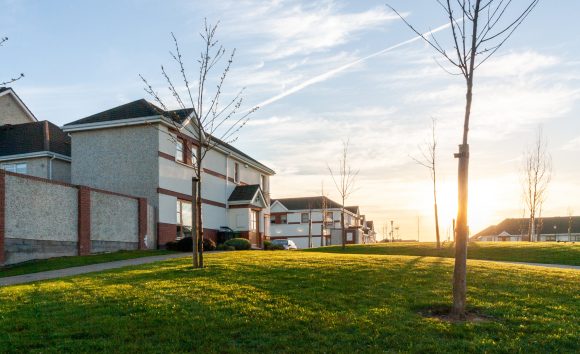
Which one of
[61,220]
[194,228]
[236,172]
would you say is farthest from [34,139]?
[194,228]

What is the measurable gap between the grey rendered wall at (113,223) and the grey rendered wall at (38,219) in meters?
1.32

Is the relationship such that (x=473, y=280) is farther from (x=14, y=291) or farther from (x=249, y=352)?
(x=14, y=291)

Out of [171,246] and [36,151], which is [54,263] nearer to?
[171,246]

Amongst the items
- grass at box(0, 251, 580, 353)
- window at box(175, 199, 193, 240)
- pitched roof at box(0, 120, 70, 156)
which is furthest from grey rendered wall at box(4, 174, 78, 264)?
pitched roof at box(0, 120, 70, 156)

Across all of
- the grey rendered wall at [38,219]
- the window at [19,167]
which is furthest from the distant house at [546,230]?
the grey rendered wall at [38,219]

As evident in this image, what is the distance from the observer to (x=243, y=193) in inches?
1556

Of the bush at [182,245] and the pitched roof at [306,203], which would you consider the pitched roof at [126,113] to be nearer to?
the bush at [182,245]

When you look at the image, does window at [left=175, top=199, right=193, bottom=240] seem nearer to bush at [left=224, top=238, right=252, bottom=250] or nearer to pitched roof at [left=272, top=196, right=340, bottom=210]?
bush at [left=224, top=238, right=252, bottom=250]

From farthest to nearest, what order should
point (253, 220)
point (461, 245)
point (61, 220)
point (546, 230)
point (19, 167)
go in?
point (546, 230)
point (253, 220)
point (19, 167)
point (61, 220)
point (461, 245)

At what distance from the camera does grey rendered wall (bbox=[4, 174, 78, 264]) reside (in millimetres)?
20281

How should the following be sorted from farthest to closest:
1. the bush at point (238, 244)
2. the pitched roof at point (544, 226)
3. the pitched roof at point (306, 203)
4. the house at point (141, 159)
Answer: the pitched roof at point (544, 226) → the pitched roof at point (306, 203) → the bush at point (238, 244) → the house at point (141, 159)

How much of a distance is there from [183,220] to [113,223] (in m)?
6.50

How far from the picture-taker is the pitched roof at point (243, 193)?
3898 centimetres

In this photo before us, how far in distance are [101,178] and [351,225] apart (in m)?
57.2
